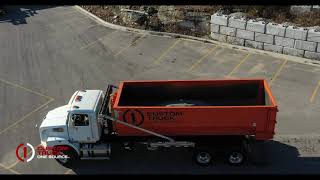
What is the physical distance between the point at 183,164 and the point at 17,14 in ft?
80.1

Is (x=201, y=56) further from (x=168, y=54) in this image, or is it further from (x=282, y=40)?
(x=282, y=40)

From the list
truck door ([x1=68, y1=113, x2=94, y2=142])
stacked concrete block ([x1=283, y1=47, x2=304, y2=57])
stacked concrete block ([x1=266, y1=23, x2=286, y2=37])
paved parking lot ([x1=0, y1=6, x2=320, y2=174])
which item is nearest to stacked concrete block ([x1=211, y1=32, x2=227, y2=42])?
paved parking lot ([x1=0, y1=6, x2=320, y2=174])

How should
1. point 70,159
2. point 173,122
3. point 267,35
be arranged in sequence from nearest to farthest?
point 173,122 → point 70,159 → point 267,35

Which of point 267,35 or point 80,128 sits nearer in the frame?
point 80,128

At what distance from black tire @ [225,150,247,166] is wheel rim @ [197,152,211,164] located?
71 cm

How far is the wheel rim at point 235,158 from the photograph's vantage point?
15.8 metres

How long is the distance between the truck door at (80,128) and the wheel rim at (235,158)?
18.2 feet

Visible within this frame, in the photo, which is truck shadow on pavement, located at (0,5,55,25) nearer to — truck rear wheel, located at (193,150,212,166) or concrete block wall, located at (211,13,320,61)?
concrete block wall, located at (211,13,320,61)

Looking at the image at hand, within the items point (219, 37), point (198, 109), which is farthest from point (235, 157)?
point (219, 37)

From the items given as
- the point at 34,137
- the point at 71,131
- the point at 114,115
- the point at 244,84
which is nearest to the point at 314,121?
the point at 244,84

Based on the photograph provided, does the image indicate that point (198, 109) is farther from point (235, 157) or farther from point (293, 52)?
point (293, 52)

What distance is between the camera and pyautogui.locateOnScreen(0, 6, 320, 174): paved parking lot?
16.7m

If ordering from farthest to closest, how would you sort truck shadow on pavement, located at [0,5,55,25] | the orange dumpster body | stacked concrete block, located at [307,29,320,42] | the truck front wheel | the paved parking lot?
truck shadow on pavement, located at [0,5,55,25]
stacked concrete block, located at [307,29,320,42]
the paved parking lot
the truck front wheel
the orange dumpster body

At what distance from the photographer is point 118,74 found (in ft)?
79.3
